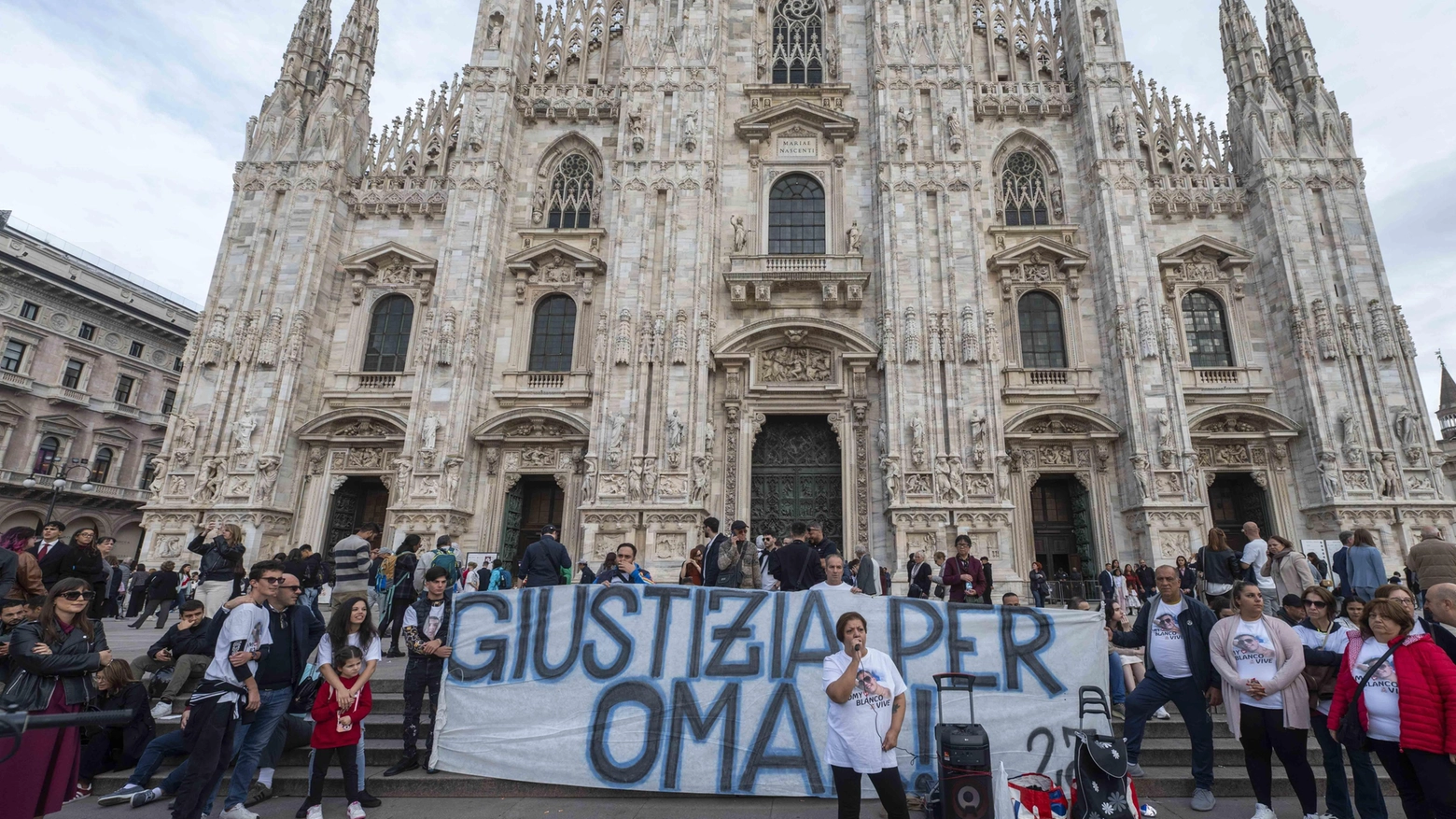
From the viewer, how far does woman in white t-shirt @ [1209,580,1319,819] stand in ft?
18.0

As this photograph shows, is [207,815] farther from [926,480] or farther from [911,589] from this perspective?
[926,480]

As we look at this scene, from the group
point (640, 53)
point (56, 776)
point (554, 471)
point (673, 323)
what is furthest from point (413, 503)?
point (640, 53)

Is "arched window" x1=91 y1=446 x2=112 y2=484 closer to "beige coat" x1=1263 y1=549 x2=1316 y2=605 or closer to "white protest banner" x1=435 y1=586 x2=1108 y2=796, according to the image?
"white protest banner" x1=435 y1=586 x2=1108 y2=796

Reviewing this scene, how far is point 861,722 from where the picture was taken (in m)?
4.43

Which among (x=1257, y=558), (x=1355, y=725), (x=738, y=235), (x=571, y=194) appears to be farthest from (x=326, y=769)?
(x=571, y=194)

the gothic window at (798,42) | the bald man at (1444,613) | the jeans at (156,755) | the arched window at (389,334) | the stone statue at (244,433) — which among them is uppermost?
the gothic window at (798,42)

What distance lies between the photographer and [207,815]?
5977 mm

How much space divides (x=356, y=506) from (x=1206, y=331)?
26165mm

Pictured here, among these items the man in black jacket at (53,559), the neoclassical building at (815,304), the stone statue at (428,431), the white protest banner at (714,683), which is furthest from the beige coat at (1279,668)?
the stone statue at (428,431)

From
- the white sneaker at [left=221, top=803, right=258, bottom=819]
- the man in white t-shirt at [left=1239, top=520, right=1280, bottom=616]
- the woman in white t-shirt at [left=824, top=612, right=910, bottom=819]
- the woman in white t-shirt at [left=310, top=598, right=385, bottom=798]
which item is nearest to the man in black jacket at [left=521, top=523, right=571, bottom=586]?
the woman in white t-shirt at [left=310, top=598, right=385, bottom=798]

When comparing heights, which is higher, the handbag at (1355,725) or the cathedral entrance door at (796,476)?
the cathedral entrance door at (796,476)

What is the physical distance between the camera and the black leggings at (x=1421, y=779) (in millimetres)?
4473

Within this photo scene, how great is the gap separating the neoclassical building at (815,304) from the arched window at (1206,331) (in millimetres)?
93

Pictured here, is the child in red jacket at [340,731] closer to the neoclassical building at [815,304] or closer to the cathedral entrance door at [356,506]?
the neoclassical building at [815,304]
